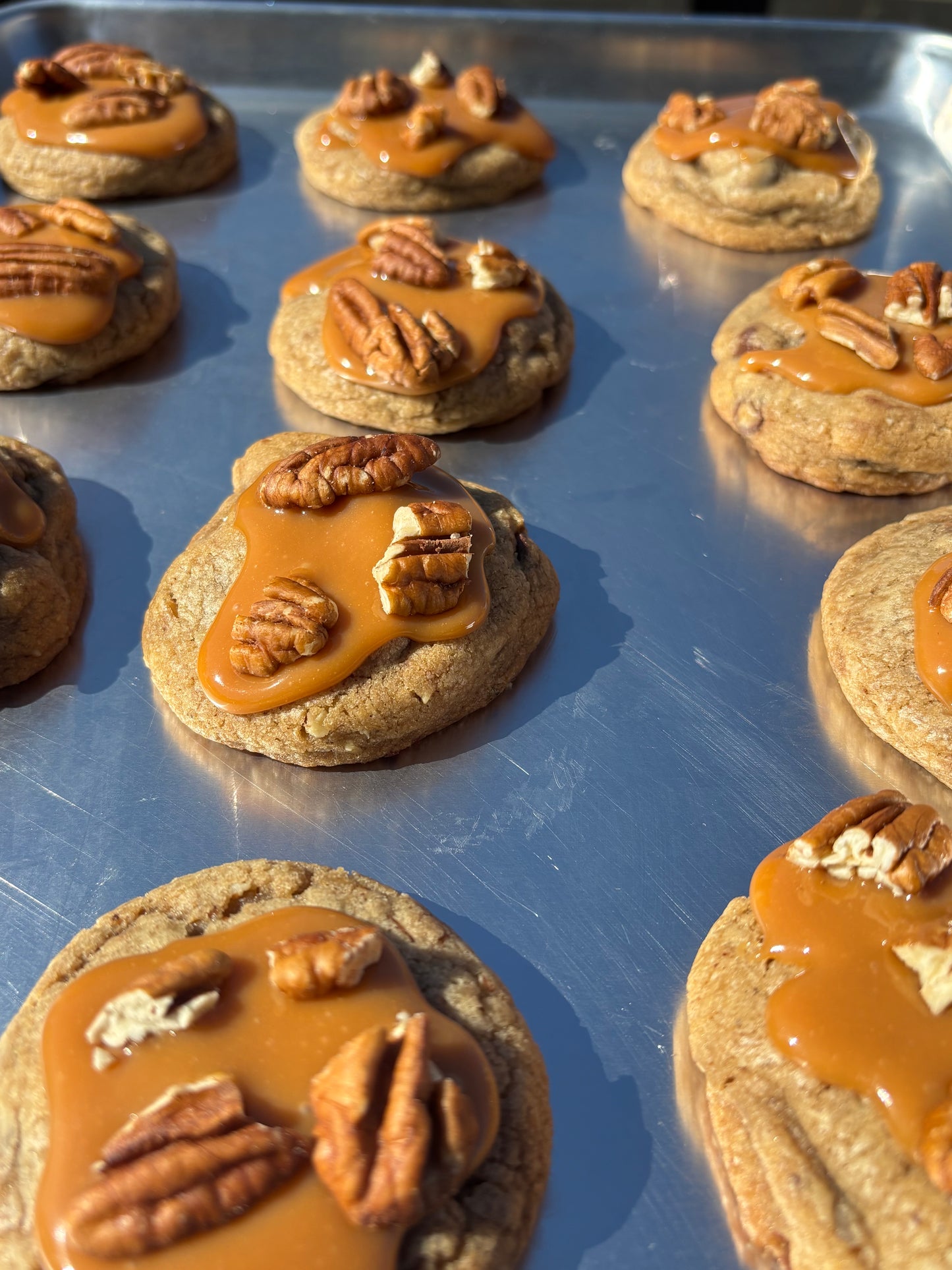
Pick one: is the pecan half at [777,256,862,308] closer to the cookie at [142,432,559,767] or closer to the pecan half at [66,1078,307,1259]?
the cookie at [142,432,559,767]

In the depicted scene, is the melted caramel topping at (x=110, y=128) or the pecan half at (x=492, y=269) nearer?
the pecan half at (x=492, y=269)

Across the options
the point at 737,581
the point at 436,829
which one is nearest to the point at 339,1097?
the point at 436,829

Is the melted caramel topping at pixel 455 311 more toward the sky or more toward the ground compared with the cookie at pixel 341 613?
more toward the sky

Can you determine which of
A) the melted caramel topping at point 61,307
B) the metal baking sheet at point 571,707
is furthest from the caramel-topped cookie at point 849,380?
the melted caramel topping at point 61,307

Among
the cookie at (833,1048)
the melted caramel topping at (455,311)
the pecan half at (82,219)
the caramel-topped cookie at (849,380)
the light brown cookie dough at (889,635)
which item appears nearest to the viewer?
the cookie at (833,1048)

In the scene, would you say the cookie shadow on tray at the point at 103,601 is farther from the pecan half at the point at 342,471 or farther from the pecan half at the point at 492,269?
the pecan half at the point at 492,269

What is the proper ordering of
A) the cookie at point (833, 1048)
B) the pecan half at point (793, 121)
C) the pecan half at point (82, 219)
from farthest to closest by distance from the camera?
1. the pecan half at point (793, 121)
2. the pecan half at point (82, 219)
3. the cookie at point (833, 1048)
